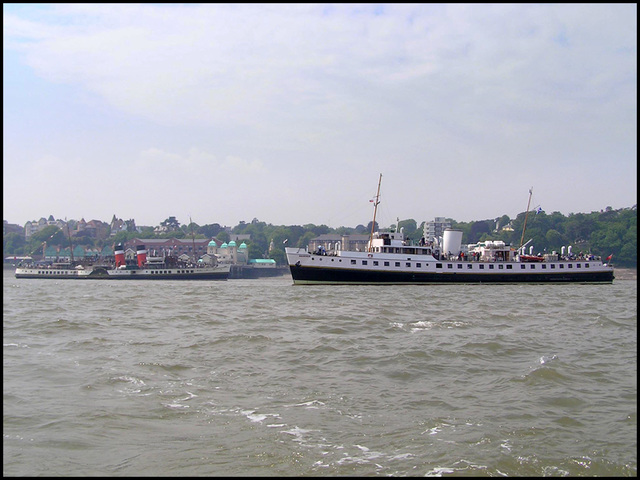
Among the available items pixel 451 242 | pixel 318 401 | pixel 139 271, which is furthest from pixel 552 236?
pixel 318 401

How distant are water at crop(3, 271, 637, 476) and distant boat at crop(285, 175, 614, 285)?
102 feet

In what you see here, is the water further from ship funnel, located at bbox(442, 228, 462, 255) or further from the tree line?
the tree line

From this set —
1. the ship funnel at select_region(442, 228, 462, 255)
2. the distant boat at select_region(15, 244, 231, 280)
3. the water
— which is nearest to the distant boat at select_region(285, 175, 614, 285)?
the ship funnel at select_region(442, 228, 462, 255)

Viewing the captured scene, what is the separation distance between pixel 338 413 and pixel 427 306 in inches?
849

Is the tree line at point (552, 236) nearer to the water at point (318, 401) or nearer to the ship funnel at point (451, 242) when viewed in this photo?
the ship funnel at point (451, 242)

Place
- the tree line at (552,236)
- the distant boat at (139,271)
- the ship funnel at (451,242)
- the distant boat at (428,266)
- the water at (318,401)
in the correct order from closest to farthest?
the water at (318,401)
the distant boat at (428,266)
the ship funnel at (451,242)
the distant boat at (139,271)
the tree line at (552,236)

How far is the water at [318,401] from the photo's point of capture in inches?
306

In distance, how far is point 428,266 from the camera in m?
54.4

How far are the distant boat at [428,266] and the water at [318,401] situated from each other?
1229 inches

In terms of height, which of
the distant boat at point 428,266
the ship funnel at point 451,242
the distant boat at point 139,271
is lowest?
the distant boat at point 139,271

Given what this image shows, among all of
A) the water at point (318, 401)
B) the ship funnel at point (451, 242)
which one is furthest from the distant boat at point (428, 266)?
the water at point (318, 401)

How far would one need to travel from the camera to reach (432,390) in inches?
457

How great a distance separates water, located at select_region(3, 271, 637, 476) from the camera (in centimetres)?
776

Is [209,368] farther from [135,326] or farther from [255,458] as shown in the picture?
[135,326]
